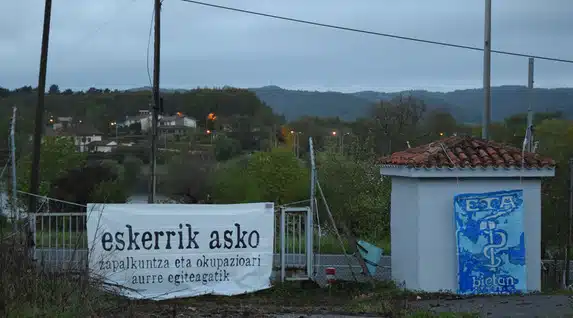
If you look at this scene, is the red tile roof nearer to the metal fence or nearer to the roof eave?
the roof eave

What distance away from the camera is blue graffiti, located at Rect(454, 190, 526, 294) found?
16703mm

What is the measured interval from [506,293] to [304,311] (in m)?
A: 4.57

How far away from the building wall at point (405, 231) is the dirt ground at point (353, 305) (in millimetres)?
515

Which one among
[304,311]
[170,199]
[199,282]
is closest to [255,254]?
[199,282]

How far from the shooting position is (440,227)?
55.5 feet

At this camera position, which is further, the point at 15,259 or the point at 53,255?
the point at 53,255

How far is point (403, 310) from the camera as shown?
1362 cm

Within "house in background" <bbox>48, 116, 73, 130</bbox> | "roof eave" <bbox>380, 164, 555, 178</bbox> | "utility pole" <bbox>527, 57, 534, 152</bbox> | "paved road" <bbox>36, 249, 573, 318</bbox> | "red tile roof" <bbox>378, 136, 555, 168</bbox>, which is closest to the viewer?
"paved road" <bbox>36, 249, 573, 318</bbox>

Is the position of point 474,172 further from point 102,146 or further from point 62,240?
point 102,146

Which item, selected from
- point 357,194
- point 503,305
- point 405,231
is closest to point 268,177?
point 357,194

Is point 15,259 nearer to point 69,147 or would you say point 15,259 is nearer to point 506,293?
point 506,293

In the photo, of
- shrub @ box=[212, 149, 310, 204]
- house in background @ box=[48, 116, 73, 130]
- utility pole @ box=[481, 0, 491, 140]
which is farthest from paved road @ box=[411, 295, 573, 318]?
house in background @ box=[48, 116, 73, 130]

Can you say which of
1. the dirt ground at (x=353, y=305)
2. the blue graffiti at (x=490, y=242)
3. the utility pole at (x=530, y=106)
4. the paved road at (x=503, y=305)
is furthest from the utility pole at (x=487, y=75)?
the paved road at (x=503, y=305)

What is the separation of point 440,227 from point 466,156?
61.0 inches
